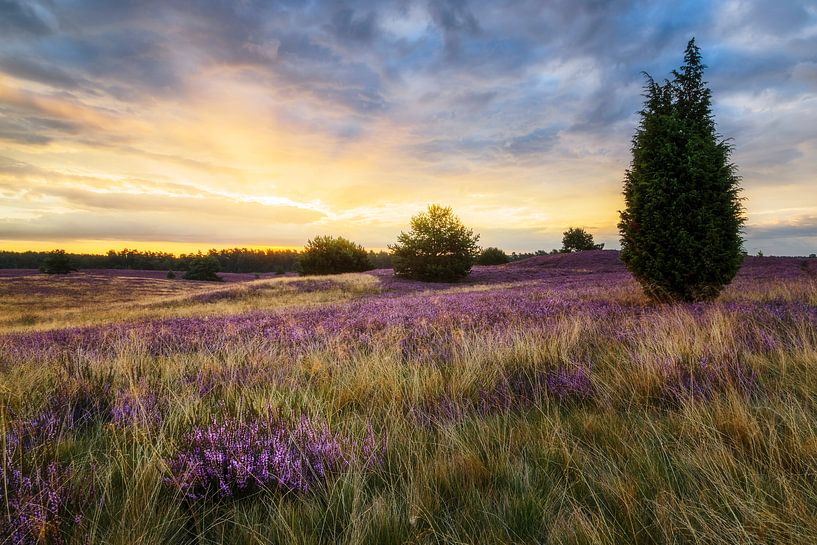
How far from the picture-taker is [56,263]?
44.6 meters

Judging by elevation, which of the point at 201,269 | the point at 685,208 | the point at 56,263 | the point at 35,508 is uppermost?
the point at 685,208

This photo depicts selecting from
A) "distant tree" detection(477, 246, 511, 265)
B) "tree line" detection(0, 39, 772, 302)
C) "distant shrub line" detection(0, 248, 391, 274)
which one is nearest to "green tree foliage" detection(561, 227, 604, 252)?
"distant tree" detection(477, 246, 511, 265)

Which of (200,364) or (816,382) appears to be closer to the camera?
(816,382)

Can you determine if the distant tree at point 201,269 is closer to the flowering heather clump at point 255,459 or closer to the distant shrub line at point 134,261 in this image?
the distant shrub line at point 134,261

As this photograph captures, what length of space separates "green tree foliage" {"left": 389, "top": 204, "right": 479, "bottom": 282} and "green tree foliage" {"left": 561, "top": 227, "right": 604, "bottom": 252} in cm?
3461

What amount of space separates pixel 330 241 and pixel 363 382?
46686mm

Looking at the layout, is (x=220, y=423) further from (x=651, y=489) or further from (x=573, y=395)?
(x=573, y=395)

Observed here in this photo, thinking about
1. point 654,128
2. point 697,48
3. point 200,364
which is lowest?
point 200,364

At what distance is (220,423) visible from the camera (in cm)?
288

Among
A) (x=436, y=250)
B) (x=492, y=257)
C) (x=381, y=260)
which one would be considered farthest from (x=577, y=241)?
(x=381, y=260)

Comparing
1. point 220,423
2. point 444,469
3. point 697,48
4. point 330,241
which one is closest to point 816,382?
point 444,469

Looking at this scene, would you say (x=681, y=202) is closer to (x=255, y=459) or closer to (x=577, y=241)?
(x=255, y=459)

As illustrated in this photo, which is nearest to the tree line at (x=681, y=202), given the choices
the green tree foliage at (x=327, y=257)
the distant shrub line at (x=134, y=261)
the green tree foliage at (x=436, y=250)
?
the green tree foliage at (x=436, y=250)

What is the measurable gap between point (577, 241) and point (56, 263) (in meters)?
67.6
